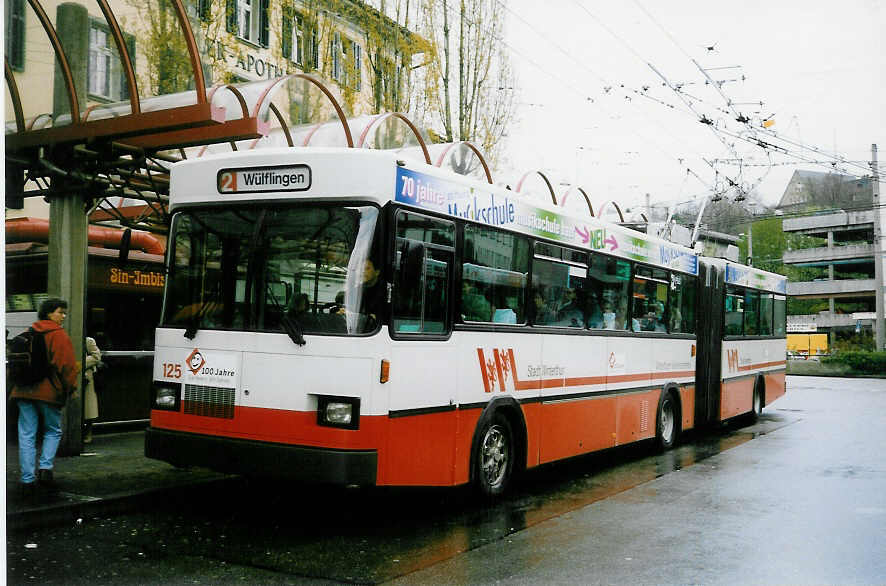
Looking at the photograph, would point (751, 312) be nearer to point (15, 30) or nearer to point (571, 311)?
point (571, 311)

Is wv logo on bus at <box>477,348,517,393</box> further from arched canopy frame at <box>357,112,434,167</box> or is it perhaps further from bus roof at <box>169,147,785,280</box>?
arched canopy frame at <box>357,112,434,167</box>

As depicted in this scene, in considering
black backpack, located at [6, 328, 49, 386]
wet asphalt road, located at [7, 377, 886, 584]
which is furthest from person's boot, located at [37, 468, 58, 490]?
wet asphalt road, located at [7, 377, 886, 584]

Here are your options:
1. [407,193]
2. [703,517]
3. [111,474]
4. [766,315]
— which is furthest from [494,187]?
[766,315]

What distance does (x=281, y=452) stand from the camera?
22.7ft

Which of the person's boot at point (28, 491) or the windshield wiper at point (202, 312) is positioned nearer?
the windshield wiper at point (202, 312)

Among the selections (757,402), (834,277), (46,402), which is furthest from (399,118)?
(834,277)

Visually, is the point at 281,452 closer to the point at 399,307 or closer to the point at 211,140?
the point at 399,307

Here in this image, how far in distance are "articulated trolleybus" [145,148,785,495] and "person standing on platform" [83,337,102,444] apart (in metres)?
3.61

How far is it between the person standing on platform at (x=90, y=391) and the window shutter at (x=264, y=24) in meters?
7.01

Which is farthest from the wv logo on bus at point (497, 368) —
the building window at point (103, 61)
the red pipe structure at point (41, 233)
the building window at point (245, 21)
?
the building window at point (245, 21)

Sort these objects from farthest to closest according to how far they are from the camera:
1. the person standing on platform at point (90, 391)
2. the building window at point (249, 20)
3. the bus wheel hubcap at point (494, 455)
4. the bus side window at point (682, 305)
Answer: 1. the building window at point (249, 20)
2. the bus side window at point (682, 305)
3. the person standing on platform at point (90, 391)
4. the bus wheel hubcap at point (494, 455)

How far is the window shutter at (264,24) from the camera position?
627 inches

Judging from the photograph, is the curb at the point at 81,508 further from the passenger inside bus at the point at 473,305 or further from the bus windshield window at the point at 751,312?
the bus windshield window at the point at 751,312

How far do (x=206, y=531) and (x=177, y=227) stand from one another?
2.58 metres
